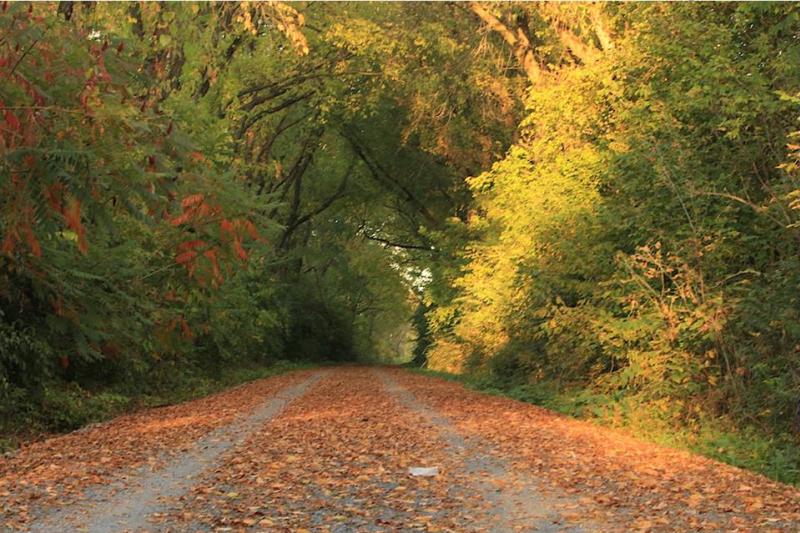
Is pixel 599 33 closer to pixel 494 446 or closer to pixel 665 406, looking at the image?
pixel 665 406

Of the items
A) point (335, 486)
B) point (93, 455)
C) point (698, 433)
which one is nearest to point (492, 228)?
point (698, 433)

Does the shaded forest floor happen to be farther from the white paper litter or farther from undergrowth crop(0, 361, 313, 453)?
undergrowth crop(0, 361, 313, 453)

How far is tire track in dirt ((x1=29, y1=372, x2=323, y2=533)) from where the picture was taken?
21.2 feet

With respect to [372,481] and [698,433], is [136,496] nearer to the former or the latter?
[372,481]

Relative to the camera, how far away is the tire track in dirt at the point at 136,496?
6465 mm

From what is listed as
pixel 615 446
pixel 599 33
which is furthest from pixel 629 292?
pixel 599 33

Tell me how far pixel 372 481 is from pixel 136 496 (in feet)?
7.46

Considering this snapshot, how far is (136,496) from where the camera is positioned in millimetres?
7590

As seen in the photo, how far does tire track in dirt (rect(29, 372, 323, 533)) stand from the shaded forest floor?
0.02 meters

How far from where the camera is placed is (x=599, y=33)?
1955cm

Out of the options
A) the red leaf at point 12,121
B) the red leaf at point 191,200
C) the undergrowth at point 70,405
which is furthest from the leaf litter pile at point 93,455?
the red leaf at point 12,121

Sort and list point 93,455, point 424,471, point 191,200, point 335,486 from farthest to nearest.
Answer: point 191,200 < point 93,455 < point 424,471 < point 335,486

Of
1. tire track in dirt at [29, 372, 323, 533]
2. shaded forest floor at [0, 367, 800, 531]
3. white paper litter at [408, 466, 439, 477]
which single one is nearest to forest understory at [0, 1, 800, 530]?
shaded forest floor at [0, 367, 800, 531]

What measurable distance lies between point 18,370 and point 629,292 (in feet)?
35.8
